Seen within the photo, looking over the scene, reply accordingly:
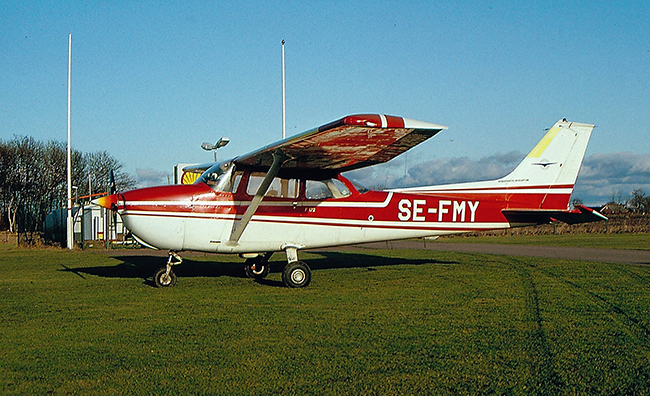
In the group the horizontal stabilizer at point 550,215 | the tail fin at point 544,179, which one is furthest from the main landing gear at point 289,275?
the horizontal stabilizer at point 550,215

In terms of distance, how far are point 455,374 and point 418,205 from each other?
7.56m

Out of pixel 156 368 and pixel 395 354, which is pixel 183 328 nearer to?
pixel 156 368

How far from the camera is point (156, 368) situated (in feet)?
15.6

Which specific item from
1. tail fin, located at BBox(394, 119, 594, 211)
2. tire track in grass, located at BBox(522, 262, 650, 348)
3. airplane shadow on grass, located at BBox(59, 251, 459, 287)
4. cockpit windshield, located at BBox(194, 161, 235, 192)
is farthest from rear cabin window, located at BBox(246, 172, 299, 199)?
tire track in grass, located at BBox(522, 262, 650, 348)

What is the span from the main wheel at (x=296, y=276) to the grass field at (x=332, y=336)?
0.31 meters

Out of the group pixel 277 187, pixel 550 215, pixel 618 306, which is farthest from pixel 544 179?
pixel 277 187

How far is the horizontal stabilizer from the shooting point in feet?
38.3

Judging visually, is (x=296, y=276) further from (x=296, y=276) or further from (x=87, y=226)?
(x=87, y=226)

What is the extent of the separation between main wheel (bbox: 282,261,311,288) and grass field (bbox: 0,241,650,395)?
31cm

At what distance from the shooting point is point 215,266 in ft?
48.5

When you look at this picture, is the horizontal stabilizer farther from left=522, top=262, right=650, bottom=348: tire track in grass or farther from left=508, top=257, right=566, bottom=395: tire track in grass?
left=508, top=257, right=566, bottom=395: tire track in grass

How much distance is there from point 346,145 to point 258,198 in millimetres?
2029

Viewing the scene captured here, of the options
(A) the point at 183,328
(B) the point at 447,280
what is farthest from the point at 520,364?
(B) the point at 447,280

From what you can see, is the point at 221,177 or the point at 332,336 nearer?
the point at 332,336
